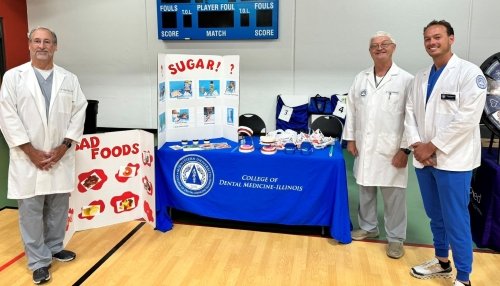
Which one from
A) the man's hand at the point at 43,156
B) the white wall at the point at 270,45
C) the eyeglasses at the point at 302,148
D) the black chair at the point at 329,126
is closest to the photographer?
the man's hand at the point at 43,156

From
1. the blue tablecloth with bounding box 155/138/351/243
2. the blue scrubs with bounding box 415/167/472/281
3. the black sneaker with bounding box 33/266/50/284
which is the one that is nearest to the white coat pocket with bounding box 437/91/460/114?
the blue scrubs with bounding box 415/167/472/281

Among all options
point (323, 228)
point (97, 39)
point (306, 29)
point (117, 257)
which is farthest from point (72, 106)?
point (97, 39)

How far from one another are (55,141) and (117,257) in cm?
92

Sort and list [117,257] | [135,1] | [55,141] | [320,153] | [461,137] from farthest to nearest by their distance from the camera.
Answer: [135,1] → [320,153] → [117,257] → [55,141] → [461,137]

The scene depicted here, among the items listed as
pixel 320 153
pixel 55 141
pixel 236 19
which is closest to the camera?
pixel 55 141

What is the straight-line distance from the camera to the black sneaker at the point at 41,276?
97.1 inches

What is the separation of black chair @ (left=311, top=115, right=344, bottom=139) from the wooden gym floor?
4.95 ft

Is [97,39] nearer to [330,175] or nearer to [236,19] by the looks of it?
[236,19]

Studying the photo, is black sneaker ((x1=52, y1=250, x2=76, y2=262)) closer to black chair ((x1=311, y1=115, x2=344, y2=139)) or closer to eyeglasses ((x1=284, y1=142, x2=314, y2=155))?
eyeglasses ((x1=284, y1=142, x2=314, y2=155))

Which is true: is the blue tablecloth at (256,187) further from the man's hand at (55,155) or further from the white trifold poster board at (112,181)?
the man's hand at (55,155)

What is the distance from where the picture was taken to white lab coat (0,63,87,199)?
2377mm

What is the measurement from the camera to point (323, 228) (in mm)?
3154

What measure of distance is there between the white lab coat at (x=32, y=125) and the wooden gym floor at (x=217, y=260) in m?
0.58

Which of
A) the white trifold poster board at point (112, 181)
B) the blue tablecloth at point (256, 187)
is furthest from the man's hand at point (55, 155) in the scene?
the blue tablecloth at point (256, 187)
